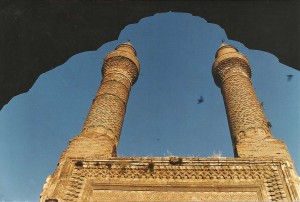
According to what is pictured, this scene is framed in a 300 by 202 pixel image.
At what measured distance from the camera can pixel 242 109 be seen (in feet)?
28.1

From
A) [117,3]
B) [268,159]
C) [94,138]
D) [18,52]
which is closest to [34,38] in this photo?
[18,52]

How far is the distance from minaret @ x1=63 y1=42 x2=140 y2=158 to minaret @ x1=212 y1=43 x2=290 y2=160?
2735 mm

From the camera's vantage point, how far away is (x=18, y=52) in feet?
14.1

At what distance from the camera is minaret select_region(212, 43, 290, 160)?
690 centimetres

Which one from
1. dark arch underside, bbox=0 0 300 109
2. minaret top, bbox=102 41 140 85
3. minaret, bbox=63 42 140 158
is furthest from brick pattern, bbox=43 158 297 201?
minaret top, bbox=102 41 140 85

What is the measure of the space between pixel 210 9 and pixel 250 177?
302 cm

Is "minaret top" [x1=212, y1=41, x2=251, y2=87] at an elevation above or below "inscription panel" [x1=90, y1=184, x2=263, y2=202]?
above

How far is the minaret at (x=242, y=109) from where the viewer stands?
6901 mm

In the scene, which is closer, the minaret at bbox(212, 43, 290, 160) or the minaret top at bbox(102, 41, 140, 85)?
the minaret at bbox(212, 43, 290, 160)

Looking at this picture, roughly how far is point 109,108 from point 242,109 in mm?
3357

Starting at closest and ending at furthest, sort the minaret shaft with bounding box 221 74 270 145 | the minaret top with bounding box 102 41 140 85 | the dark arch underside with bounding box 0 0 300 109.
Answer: the dark arch underside with bounding box 0 0 300 109 < the minaret shaft with bounding box 221 74 270 145 < the minaret top with bounding box 102 41 140 85

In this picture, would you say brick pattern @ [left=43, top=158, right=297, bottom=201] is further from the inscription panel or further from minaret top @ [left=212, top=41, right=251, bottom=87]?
minaret top @ [left=212, top=41, right=251, bottom=87]

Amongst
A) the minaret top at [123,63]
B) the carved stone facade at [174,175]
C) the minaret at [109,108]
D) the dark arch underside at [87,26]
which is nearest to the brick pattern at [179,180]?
the carved stone facade at [174,175]

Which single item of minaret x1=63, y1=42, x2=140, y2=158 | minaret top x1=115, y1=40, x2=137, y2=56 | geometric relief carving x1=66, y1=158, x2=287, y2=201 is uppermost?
minaret top x1=115, y1=40, x2=137, y2=56
